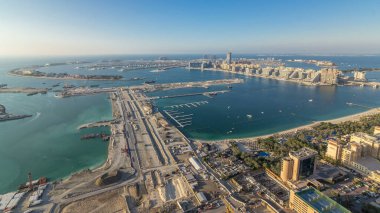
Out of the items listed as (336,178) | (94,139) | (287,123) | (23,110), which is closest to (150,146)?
(94,139)

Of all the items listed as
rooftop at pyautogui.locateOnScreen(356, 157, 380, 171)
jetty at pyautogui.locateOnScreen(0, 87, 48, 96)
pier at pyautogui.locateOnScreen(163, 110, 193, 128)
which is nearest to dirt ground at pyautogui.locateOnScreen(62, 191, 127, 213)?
pier at pyautogui.locateOnScreen(163, 110, 193, 128)

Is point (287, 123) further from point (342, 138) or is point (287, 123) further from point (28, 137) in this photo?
point (28, 137)

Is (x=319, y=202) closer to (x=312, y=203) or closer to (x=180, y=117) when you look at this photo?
(x=312, y=203)

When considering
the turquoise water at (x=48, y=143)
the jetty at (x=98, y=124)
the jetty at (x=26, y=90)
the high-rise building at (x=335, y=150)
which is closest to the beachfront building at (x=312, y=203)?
the high-rise building at (x=335, y=150)

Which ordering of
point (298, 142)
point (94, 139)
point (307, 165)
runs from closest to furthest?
1. point (307, 165)
2. point (298, 142)
3. point (94, 139)

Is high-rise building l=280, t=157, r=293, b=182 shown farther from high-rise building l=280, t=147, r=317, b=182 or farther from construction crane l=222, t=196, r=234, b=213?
construction crane l=222, t=196, r=234, b=213
